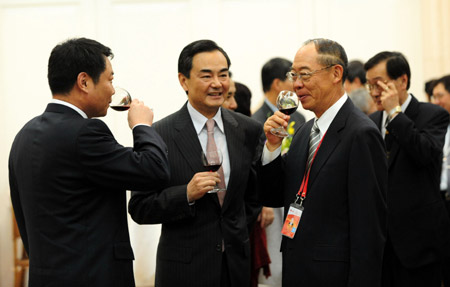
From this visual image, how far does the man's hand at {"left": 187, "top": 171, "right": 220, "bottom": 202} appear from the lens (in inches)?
101

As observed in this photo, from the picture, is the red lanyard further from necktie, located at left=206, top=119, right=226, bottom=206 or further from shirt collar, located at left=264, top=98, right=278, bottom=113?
shirt collar, located at left=264, top=98, right=278, bottom=113

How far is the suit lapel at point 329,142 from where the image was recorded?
243 centimetres

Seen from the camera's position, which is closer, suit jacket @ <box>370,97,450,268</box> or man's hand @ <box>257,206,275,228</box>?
suit jacket @ <box>370,97,450,268</box>

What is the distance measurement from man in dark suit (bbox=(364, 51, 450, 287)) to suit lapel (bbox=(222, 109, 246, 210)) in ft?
3.32

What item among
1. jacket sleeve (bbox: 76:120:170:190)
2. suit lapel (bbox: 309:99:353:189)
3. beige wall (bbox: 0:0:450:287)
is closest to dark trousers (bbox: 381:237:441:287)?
suit lapel (bbox: 309:99:353:189)

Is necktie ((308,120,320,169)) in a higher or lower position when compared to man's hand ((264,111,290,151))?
lower

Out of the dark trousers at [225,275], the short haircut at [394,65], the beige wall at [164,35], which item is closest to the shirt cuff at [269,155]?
the dark trousers at [225,275]

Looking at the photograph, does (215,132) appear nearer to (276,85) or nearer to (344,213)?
(344,213)

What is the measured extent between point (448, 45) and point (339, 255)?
4451mm

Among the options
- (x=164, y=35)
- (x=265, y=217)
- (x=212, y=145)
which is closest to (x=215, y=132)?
(x=212, y=145)

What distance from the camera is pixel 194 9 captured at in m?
→ 6.15

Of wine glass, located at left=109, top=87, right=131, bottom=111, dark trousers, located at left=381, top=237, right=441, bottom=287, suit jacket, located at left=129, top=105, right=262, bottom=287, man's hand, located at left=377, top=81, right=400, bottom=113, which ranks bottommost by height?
dark trousers, located at left=381, top=237, right=441, bottom=287

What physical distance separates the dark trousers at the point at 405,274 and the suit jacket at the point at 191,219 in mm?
1076

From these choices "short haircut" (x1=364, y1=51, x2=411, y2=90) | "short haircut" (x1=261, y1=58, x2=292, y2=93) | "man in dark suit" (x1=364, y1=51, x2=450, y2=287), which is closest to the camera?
"man in dark suit" (x1=364, y1=51, x2=450, y2=287)
